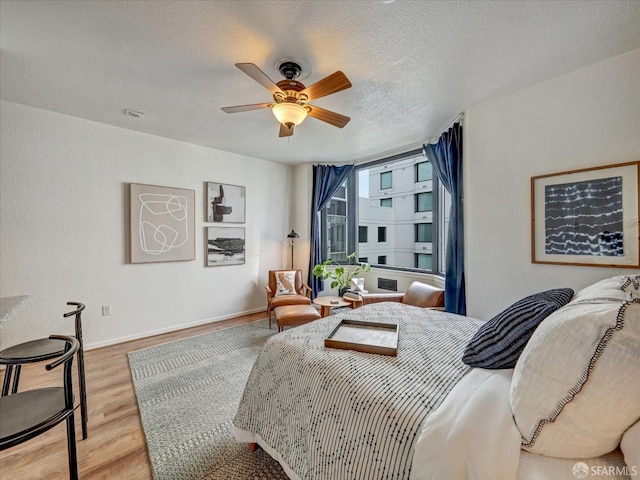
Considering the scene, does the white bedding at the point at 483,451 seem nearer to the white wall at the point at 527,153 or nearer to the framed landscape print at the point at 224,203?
the white wall at the point at 527,153

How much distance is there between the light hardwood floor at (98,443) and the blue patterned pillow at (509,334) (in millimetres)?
1896

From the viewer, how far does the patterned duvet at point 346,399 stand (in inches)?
39.4

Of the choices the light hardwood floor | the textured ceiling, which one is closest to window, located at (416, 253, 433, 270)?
the textured ceiling

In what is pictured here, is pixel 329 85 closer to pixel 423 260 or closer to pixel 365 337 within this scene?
pixel 365 337

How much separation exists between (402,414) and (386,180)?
631 centimetres

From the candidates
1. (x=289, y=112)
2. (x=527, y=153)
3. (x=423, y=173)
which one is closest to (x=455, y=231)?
(x=527, y=153)

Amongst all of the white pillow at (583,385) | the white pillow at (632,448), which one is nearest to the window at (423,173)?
the white pillow at (583,385)

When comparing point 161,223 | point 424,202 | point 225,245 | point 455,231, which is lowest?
point 225,245

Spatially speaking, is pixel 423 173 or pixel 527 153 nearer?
pixel 527 153

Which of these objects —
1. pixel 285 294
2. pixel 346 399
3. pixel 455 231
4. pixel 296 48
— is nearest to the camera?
pixel 346 399

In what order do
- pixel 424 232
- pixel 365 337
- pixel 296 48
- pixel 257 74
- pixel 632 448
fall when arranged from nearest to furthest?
pixel 632 448, pixel 365 337, pixel 257 74, pixel 296 48, pixel 424 232

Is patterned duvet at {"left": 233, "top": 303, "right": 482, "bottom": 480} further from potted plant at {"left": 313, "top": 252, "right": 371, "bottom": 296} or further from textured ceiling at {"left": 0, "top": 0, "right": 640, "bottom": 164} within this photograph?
potted plant at {"left": 313, "top": 252, "right": 371, "bottom": 296}

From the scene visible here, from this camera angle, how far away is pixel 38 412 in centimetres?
105

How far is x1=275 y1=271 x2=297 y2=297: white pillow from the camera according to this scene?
4145 mm
